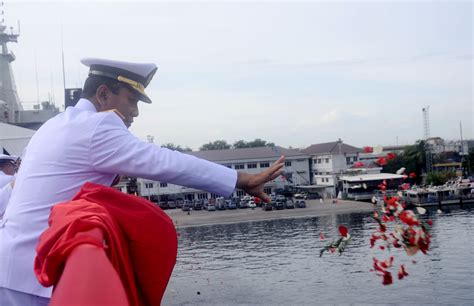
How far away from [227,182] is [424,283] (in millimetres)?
22235

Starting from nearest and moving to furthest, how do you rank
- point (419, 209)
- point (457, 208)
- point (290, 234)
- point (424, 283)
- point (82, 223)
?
point (82, 223)
point (419, 209)
point (424, 283)
point (290, 234)
point (457, 208)

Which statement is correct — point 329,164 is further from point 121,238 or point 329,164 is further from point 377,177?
point 121,238

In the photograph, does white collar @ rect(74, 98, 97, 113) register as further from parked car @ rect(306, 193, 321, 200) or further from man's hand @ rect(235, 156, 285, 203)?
parked car @ rect(306, 193, 321, 200)

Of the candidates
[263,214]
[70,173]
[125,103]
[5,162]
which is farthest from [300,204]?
[70,173]

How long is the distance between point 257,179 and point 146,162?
14.5 inches

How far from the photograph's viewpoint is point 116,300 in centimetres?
117

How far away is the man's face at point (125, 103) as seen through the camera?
2016 millimetres

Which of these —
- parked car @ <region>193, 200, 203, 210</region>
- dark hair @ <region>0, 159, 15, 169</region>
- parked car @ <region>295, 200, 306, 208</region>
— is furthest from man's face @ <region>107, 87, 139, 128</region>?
parked car @ <region>193, 200, 203, 210</region>

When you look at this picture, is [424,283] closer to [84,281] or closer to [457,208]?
[84,281]

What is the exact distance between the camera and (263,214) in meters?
46.5

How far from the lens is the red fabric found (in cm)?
129

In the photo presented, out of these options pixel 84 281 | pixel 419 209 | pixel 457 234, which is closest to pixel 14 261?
pixel 84 281

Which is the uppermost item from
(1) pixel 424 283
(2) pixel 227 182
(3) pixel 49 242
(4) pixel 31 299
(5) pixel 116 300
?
(2) pixel 227 182

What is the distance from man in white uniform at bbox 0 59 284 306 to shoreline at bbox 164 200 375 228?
38.5 metres
